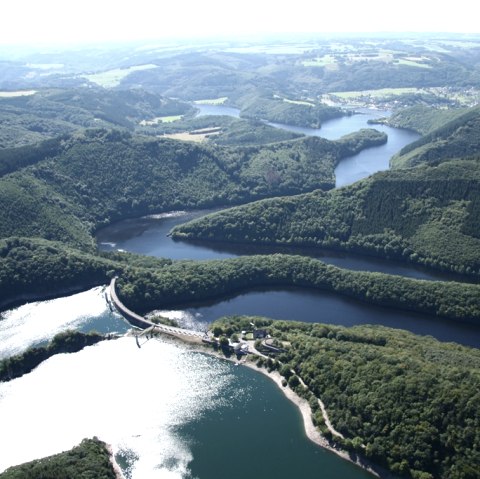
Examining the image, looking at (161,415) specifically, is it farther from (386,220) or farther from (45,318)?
(386,220)

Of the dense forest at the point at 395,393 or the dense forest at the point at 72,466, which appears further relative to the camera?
the dense forest at the point at 395,393

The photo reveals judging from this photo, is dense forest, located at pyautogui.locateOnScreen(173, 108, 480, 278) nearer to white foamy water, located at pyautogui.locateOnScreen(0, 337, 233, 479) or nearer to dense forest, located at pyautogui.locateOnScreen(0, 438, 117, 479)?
white foamy water, located at pyautogui.locateOnScreen(0, 337, 233, 479)

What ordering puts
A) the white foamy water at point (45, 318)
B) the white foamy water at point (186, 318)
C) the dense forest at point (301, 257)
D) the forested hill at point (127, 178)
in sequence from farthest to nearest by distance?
the forested hill at point (127, 178)
the white foamy water at point (186, 318)
the white foamy water at point (45, 318)
the dense forest at point (301, 257)

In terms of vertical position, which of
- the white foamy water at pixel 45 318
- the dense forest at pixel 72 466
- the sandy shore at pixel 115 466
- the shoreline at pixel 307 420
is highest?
the dense forest at pixel 72 466

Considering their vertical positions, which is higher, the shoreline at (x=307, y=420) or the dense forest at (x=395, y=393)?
the dense forest at (x=395, y=393)

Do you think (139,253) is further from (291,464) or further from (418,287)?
(291,464)

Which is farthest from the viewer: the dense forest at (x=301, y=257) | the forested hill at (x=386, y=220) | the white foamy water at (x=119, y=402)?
the forested hill at (x=386, y=220)

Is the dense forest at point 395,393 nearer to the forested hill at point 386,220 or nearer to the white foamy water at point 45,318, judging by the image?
the white foamy water at point 45,318

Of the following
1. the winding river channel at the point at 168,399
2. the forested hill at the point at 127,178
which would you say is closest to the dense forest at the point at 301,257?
the forested hill at the point at 127,178
